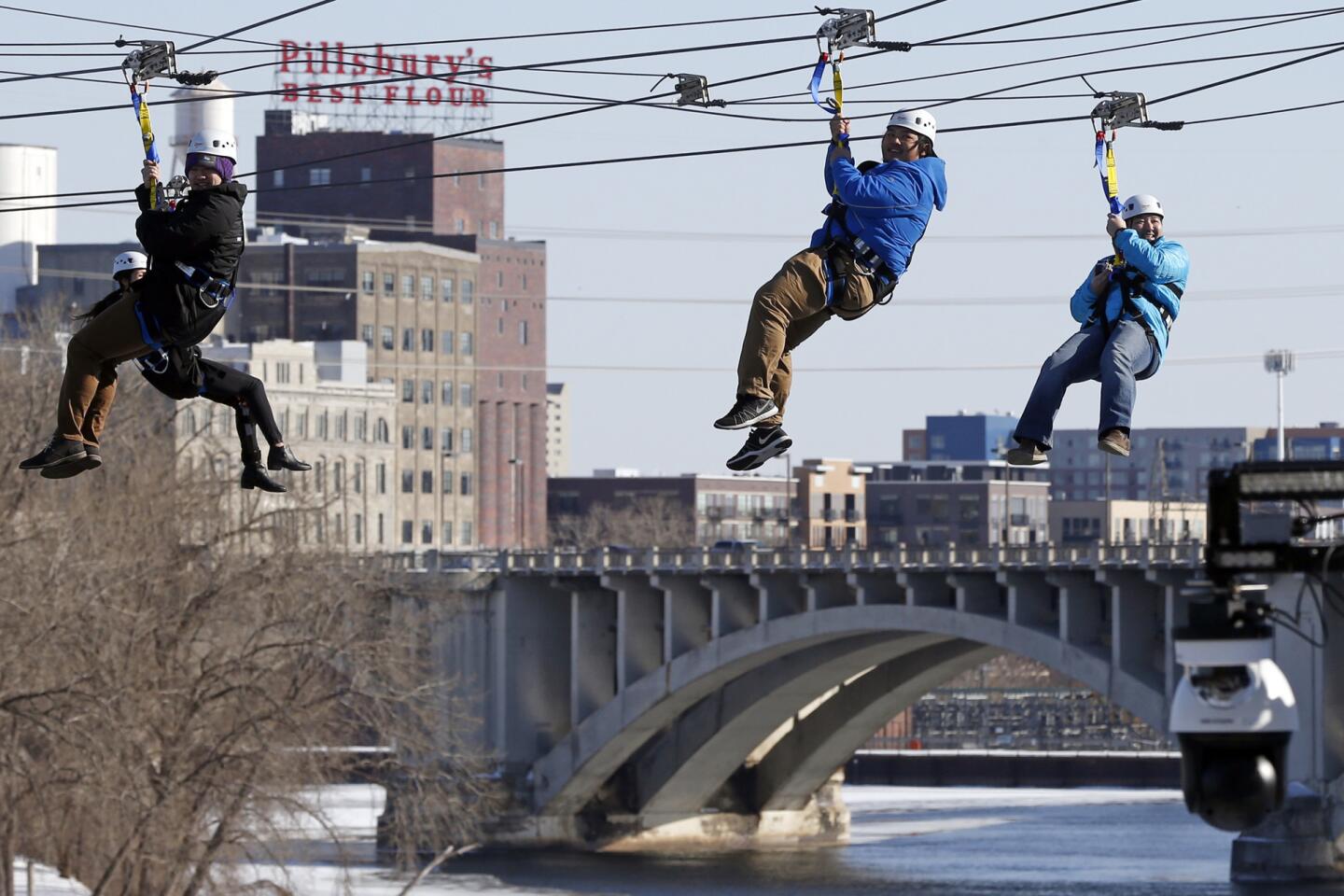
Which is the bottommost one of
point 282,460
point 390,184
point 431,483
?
point 431,483

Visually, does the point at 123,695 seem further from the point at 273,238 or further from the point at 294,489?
the point at 273,238

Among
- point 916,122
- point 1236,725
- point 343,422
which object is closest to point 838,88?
point 916,122

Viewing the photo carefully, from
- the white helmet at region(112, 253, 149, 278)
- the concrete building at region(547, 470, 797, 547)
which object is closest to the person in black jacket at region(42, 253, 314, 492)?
the white helmet at region(112, 253, 149, 278)

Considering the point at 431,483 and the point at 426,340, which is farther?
the point at 426,340

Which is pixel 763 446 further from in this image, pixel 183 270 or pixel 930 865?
pixel 930 865

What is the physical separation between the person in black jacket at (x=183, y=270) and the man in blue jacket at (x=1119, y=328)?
5.63 meters

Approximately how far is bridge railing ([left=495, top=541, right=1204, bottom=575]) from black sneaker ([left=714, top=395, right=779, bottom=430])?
5245 centimetres

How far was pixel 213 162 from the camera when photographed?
17.4 metres

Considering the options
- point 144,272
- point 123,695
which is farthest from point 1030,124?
point 123,695

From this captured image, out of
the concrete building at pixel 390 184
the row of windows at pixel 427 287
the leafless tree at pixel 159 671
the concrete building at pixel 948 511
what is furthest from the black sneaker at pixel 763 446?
the concrete building at pixel 948 511

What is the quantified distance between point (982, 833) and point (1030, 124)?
269 feet

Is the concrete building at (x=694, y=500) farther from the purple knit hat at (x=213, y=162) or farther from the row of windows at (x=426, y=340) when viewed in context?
the purple knit hat at (x=213, y=162)

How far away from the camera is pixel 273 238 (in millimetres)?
155000

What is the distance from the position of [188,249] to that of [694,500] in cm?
15589
